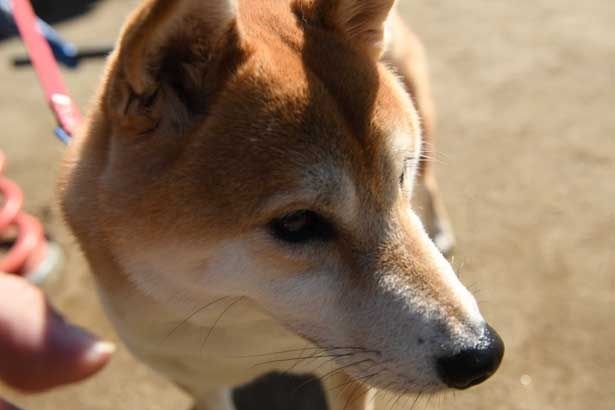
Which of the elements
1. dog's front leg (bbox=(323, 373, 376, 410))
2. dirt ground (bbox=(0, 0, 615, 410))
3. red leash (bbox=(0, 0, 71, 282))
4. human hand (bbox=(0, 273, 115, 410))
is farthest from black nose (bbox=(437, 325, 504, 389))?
red leash (bbox=(0, 0, 71, 282))

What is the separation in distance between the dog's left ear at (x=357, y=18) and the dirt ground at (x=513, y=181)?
1275mm

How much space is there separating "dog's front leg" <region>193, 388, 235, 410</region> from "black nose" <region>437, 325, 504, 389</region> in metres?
0.93

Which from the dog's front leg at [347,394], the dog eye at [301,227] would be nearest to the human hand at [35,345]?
the dog eye at [301,227]

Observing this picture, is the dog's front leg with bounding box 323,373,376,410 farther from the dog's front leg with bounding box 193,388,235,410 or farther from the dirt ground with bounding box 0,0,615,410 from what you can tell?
the dirt ground with bounding box 0,0,615,410

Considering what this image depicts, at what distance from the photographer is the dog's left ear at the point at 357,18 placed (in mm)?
1732

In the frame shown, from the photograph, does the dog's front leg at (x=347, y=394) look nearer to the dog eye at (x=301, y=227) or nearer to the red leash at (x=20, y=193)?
the dog eye at (x=301, y=227)

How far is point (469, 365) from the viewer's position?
1.49 metres

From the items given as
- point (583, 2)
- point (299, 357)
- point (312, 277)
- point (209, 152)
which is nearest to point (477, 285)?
point (299, 357)

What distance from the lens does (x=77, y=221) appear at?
5.88 feet

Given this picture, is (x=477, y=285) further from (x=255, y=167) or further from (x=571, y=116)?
(x=255, y=167)

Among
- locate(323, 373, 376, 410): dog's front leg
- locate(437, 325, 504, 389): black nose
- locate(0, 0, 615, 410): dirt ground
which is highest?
locate(437, 325, 504, 389): black nose

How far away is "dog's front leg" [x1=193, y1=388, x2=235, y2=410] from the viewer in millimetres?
2197

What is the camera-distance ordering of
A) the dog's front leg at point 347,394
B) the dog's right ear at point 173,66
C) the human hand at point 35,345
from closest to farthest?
the human hand at point 35,345
the dog's right ear at point 173,66
the dog's front leg at point 347,394

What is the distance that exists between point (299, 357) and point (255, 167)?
601 millimetres
